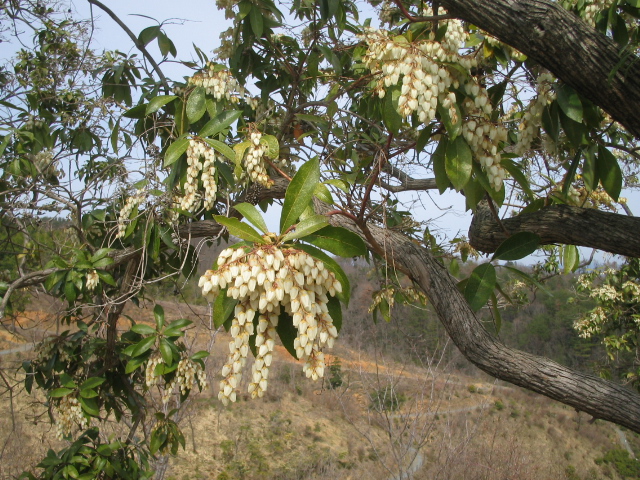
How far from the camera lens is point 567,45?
1.09 metres

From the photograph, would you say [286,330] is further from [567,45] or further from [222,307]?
[567,45]

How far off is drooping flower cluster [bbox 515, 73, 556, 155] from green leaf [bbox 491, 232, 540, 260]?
274mm

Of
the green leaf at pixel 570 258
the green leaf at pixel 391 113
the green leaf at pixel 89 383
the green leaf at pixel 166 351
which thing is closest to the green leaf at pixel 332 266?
the green leaf at pixel 391 113

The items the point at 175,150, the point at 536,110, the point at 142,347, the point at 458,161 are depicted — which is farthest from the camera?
the point at 142,347

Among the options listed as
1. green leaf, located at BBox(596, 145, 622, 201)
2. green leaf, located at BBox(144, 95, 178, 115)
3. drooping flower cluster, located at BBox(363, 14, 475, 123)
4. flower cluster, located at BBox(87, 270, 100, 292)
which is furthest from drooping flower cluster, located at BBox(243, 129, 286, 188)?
green leaf, located at BBox(596, 145, 622, 201)

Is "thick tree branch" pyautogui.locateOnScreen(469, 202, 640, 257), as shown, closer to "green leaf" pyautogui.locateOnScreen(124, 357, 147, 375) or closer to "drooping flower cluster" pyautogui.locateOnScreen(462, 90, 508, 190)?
"drooping flower cluster" pyautogui.locateOnScreen(462, 90, 508, 190)

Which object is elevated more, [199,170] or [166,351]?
[199,170]

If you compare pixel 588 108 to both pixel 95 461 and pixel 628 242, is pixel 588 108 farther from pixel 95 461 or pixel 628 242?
pixel 95 461

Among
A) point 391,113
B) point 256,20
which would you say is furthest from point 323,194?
point 256,20

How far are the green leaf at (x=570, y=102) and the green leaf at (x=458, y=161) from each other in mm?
286

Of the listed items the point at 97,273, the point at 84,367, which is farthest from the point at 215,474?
the point at 97,273

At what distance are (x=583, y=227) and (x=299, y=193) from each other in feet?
3.15

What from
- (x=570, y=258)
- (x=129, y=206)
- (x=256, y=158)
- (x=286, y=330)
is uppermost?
(x=256, y=158)

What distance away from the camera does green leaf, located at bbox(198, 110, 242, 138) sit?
5.39 ft
